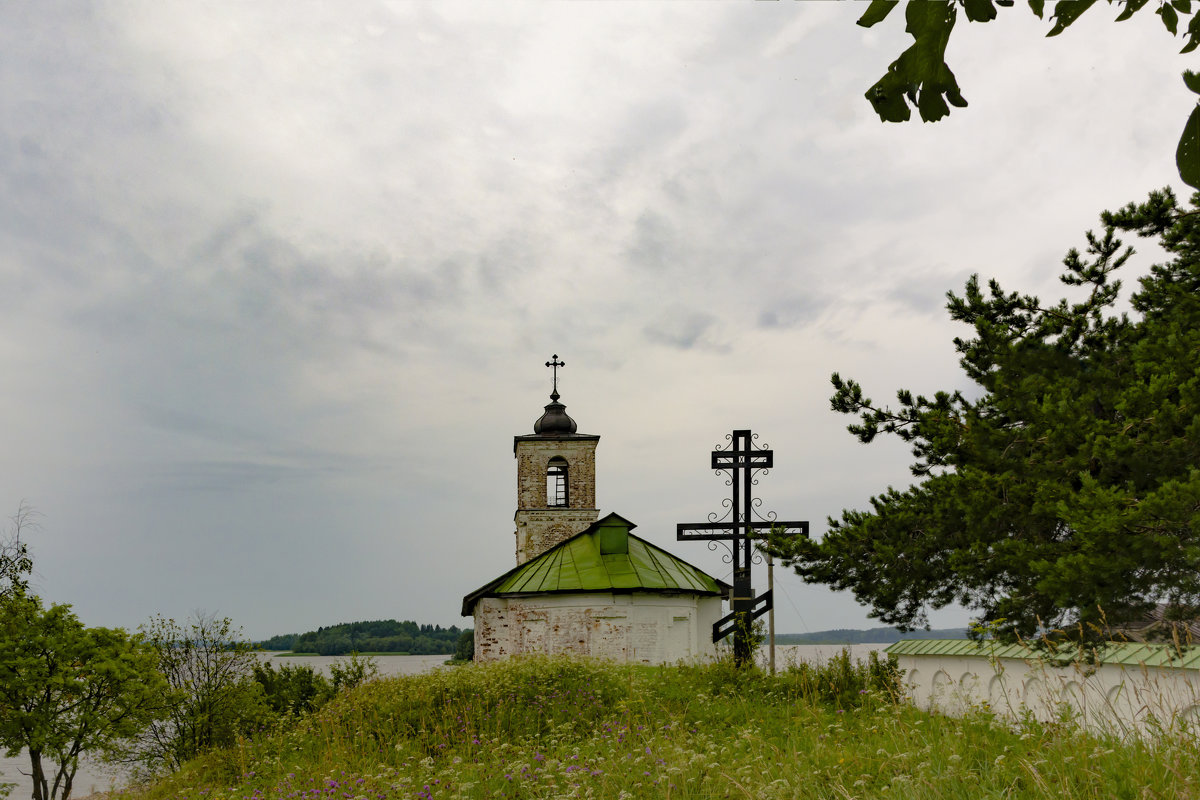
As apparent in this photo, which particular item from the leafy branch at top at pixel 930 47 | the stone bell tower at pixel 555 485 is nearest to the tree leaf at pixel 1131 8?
the leafy branch at top at pixel 930 47

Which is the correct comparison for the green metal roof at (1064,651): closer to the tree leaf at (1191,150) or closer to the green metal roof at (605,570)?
the tree leaf at (1191,150)

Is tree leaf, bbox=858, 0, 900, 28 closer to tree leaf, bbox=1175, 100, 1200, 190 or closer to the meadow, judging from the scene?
tree leaf, bbox=1175, 100, 1200, 190

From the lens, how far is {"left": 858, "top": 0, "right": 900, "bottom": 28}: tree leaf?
7.07ft

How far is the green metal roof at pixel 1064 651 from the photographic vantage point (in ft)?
28.2

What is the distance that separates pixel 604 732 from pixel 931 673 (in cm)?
1088

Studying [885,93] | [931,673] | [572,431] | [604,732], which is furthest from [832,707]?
[572,431]

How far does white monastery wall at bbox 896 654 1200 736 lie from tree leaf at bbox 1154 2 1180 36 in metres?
4.24

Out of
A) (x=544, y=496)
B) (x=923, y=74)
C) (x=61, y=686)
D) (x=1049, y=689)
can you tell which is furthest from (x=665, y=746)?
(x=544, y=496)

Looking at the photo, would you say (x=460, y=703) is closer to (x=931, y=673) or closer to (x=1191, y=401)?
(x=1191, y=401)

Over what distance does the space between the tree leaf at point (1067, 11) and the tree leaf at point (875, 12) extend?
471mm

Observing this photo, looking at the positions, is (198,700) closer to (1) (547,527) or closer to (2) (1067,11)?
(1) (547,527)

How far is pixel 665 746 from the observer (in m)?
8.00

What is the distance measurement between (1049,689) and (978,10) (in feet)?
17.4

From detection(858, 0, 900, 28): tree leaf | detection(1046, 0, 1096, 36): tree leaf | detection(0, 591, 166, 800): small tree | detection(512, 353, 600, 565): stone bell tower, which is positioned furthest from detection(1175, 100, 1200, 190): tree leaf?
detection(512, 353, 600, 565): stone bell tower
